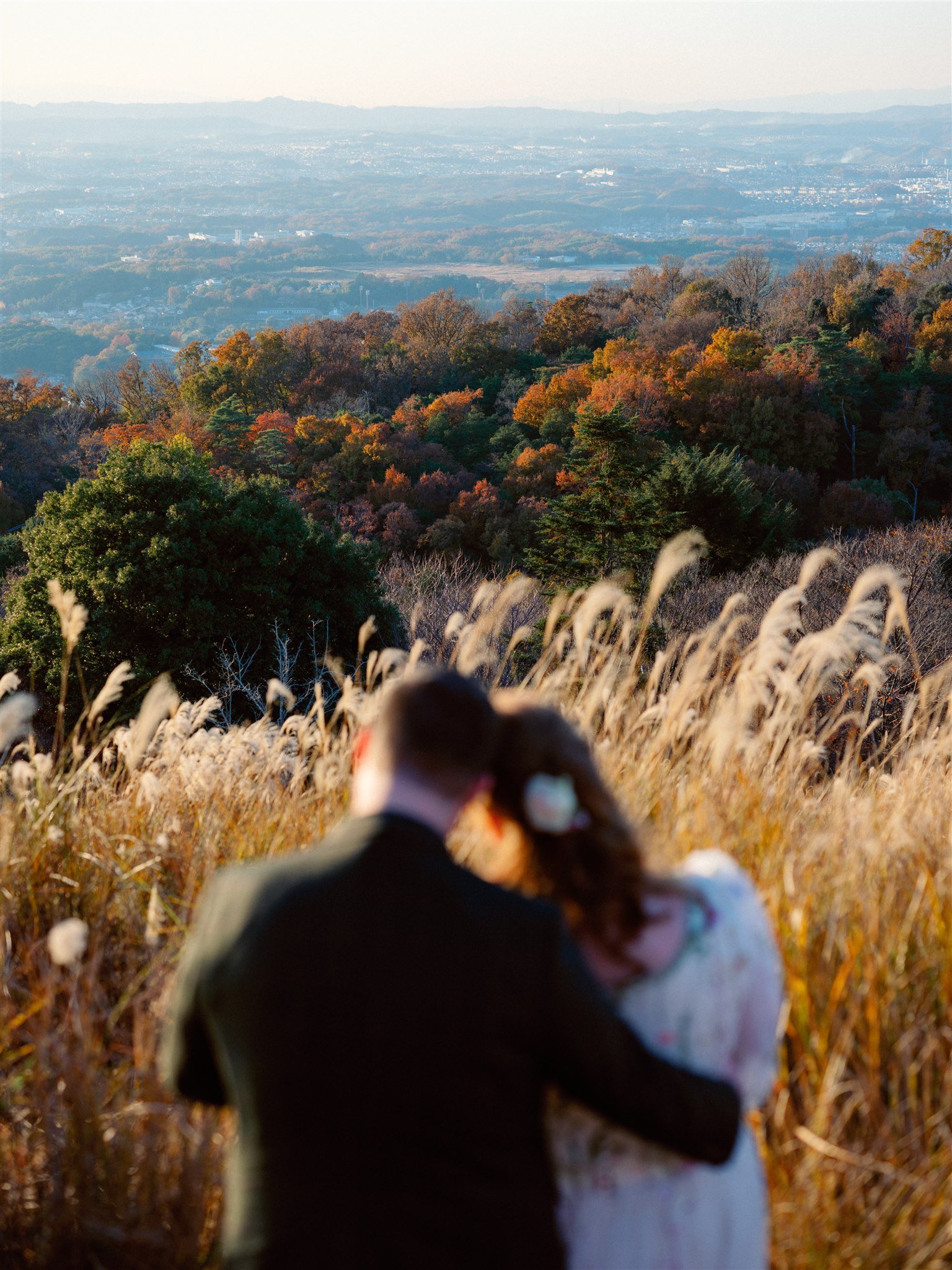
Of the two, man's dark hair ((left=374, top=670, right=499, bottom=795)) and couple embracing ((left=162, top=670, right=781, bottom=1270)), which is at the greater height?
man's dark hair ((left=374, top=670, right=499, bottom=795))

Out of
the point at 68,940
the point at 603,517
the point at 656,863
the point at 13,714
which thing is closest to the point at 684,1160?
the point at 656,863

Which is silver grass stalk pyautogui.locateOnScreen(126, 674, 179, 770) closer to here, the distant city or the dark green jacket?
the dark green jacket

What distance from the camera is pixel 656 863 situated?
1.52 m

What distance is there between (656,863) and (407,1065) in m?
0.59

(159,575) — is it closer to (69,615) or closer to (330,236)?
(69,615)

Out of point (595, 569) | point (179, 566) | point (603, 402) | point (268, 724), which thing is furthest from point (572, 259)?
point (268, 724)

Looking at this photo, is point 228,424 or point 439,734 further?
point 228,424

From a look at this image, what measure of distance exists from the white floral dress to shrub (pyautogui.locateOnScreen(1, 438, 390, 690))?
1193 centimetres

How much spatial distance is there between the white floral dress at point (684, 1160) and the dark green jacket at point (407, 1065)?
134 mm

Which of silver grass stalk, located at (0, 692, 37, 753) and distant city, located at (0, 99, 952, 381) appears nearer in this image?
silver grass stalk, located at (0, 692, 37, 753)

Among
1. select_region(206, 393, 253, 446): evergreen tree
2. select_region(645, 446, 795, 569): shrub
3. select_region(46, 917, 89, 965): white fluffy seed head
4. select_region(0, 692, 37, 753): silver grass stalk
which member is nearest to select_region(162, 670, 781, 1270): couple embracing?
select_region(46, 917, 89, 965): white fluffy seed head

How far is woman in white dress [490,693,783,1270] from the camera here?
1302mm

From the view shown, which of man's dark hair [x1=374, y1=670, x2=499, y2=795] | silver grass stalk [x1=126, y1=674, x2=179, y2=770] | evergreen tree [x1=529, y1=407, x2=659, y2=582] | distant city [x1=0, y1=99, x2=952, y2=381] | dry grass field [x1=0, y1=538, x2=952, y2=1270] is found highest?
distant city [x1=0, y1=99, x2=952, y2=381]

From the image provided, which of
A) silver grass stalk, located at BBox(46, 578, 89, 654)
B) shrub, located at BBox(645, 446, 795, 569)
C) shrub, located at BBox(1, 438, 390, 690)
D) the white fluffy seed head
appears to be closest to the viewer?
the white fluffy seed head
